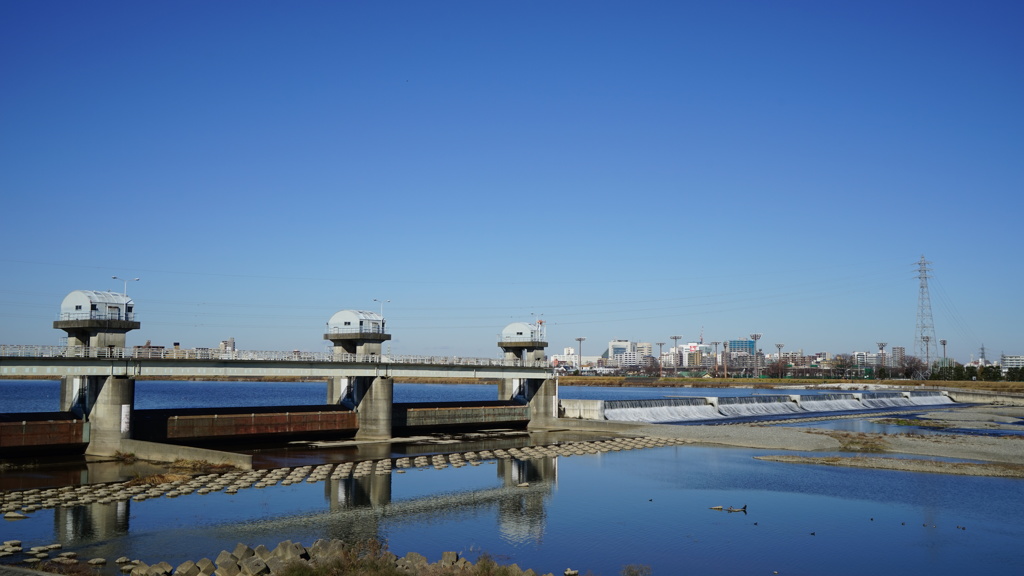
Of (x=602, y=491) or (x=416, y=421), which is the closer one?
(x=602, y=491)

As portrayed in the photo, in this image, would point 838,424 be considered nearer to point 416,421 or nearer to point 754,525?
point 416,421

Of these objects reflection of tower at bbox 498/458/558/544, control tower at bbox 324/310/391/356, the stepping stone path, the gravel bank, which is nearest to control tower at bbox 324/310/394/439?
control tower at bbox 324/310/391/356

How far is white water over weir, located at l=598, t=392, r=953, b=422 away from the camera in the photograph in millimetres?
99375

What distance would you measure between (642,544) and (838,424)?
264ft

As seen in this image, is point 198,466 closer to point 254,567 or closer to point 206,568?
point 206,568

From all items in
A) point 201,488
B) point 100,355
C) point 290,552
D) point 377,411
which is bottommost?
point 201,488

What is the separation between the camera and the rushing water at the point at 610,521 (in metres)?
33.9

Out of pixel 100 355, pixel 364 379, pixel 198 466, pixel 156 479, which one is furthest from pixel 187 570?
pixel 364 379

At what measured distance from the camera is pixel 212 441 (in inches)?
2557

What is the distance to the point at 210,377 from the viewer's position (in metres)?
65.6

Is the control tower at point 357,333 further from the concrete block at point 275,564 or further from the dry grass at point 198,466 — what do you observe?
the concrete block at point 275,564

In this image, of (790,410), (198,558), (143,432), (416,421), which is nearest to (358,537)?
(198,558)

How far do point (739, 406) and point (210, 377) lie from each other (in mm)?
78080

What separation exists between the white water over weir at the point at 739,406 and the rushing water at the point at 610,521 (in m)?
41.8
